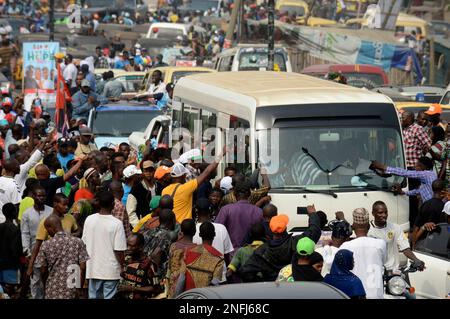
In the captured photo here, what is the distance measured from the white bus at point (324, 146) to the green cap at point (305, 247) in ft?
14.5

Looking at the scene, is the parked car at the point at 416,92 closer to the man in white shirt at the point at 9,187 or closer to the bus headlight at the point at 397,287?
the man in white shirt at the point at 9,187

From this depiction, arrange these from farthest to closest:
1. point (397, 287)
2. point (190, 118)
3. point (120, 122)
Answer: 1. point (120, 122)
2. point (190, 118)
3. point (397, 287)

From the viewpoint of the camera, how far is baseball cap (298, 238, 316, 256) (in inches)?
421

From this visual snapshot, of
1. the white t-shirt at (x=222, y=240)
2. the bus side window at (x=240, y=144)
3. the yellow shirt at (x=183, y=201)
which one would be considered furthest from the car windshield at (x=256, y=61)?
the white t-shirt at (x=222, y=240)

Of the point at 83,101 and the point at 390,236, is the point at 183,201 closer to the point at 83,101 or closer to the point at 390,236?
the point at 390,236

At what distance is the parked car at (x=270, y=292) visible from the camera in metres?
8.82

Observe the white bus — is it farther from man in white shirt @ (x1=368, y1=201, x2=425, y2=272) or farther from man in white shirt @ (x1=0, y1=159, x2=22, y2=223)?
man in white shirt @ (x1=0, y1=159, x2=22, y2=223)

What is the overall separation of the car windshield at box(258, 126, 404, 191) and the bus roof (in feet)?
1.59

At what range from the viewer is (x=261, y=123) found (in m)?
15.6

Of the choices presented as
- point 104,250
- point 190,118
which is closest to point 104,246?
point 104,250

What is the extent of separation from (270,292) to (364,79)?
20285 mm

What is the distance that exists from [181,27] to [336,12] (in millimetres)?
8760

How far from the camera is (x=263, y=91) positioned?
1645 cm

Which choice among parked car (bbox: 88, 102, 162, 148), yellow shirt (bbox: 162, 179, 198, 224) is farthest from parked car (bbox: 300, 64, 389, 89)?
yellow shirt (bbox: 162, 179, 198, 224)
